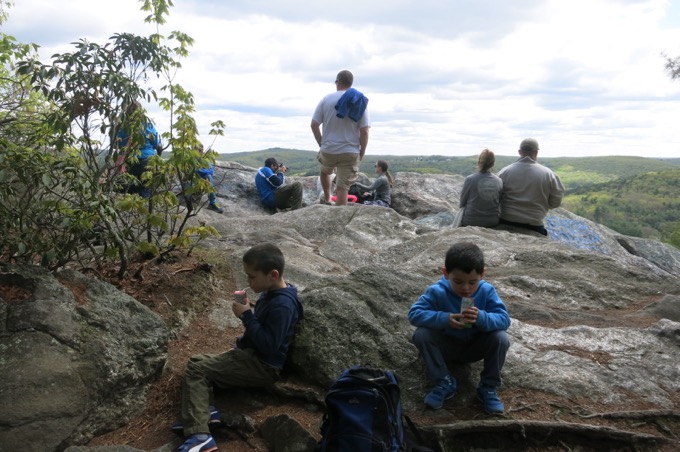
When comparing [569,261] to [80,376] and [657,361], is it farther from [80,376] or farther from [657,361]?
[80,376]

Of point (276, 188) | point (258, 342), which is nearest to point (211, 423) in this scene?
point (258, 342)

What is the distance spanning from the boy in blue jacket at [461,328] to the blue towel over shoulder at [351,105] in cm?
673

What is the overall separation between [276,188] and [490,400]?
38.7 feet

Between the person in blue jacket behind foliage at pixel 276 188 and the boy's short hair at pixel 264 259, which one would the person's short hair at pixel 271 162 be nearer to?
the person in blue jacket behind foliage at pixel 276 188

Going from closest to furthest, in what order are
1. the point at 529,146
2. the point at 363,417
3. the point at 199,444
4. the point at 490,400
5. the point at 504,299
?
1. the point at 363,417
2. the point at 199,444
3. the point at 490,400
4. the point at 504,299
5. the point at 529,146

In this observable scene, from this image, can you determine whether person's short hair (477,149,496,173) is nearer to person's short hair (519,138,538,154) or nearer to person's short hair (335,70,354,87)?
person's short hair (519,138,538,154)

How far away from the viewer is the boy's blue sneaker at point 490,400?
14.5 ft

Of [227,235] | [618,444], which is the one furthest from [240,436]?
[227,235]

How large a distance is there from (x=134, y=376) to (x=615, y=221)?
92.7m

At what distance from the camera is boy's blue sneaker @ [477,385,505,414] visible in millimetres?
4434

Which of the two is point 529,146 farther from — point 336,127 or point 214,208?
point 214,208

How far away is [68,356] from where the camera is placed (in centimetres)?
436

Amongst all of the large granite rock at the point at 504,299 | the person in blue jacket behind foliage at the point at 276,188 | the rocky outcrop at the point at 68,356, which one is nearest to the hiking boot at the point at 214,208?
the person in blue jacket behind foliage at the point at 276,188

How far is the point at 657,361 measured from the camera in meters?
5.38
